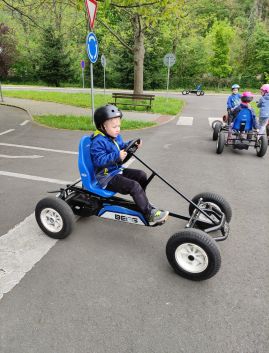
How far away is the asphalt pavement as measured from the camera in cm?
228

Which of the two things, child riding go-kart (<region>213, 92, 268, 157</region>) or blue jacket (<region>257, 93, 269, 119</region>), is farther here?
blue jacket (<region>257, 93, 269, 119</region>)

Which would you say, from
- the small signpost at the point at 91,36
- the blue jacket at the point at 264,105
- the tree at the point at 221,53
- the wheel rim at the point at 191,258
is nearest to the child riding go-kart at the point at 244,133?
the blue jacket at the point at 264,105

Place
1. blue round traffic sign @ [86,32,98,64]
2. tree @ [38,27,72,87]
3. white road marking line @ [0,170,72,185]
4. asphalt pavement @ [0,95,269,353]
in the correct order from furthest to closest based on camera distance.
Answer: tree @ [38,27,72,87], blue round traffic sign @ [86,32,98,64], white road marking line @ [0,170,72,185], asphalt pavement @ [0,95,269,353]

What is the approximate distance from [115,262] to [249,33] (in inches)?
1608

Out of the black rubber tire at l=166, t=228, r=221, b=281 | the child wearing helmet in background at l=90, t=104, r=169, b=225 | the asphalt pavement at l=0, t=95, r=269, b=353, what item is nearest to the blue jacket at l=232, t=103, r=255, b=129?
the asphalt pavement at l=0, t=95, r=269, b=353

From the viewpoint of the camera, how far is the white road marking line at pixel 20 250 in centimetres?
293

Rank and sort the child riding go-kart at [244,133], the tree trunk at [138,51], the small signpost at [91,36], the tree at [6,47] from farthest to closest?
1. the tree at [6,47]
2. the tree trunk at [138,51]
3. the child riding go-kart at [244,133]
4. the small signpost at [91,36]

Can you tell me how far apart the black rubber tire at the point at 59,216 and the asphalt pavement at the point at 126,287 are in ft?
0.36

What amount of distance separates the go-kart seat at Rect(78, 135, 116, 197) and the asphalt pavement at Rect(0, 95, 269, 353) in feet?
1.98

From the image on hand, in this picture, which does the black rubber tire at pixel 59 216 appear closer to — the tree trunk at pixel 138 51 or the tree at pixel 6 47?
the tree trunk at pixel 138 51

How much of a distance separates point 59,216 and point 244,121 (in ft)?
18.2

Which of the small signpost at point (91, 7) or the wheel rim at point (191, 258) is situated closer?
the wheel rim at point (191, 258)

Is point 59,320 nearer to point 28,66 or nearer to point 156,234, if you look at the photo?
point 156,234

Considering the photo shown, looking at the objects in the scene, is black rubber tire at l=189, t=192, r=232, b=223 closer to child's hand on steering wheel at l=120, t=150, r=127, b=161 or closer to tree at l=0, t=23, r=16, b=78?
child's hand on steering wheel at l=120, t=150, r=127, b=161
